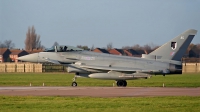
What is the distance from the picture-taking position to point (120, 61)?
37.8 metres

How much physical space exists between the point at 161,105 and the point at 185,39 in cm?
1779

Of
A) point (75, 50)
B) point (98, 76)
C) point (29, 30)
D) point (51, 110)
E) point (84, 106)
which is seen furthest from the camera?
point (29, 30)

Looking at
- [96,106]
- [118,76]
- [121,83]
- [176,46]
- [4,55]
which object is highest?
[4,55]

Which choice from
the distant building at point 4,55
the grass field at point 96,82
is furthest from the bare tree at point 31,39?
the grass field at point 96,82

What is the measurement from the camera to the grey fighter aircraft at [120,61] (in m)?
37.1

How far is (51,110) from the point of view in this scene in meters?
19.2

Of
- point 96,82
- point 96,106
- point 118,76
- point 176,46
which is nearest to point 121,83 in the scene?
point 118,76

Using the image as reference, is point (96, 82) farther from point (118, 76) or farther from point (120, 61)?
point (118, 76)

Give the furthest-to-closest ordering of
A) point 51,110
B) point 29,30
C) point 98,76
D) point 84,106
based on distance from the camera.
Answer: point 29,30, point 98,76, point 84,106, point 51,110

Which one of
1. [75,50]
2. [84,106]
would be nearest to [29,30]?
[75,50]

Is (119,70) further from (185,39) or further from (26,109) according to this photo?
(26,109)

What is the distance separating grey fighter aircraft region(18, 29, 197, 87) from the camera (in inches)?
1460

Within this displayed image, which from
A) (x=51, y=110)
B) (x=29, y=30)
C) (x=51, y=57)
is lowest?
(x=51, y=110)

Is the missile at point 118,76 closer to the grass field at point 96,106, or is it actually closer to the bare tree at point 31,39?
the grass field at point 96,106
